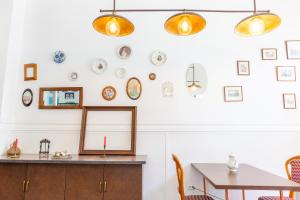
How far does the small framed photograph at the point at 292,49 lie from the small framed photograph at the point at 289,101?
551 millimetres

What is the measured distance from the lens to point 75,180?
8.58 feet

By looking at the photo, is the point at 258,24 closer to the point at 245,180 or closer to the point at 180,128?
the point at 245,180

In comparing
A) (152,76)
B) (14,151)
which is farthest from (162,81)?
(14,151)

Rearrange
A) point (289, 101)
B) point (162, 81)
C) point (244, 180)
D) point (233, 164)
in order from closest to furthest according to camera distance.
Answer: point (244, 180), point (233, 164), point (289, 101), point (162, 81)

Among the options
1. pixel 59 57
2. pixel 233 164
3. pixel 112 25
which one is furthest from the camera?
pixel 59 57

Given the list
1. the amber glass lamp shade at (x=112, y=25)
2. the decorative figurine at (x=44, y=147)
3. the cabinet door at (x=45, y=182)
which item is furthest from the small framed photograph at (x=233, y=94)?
the decorative figurine at (x=44, y=147)

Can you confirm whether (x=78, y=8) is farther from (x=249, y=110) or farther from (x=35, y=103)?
(x=249, y=110)

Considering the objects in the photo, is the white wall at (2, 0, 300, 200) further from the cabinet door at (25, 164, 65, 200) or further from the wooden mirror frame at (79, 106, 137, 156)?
the cabinet door at (25, 164, 65, 200)

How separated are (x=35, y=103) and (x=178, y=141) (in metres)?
2.16

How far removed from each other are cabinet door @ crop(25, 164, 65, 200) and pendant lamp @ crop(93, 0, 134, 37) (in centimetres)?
163

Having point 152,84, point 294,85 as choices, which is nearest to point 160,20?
point 152,84

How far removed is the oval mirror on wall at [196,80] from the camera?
3.25 m

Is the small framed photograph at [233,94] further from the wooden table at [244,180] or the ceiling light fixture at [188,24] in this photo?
the ceiling light fixture at [188,24]

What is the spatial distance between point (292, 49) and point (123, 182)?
3003 millimetres
